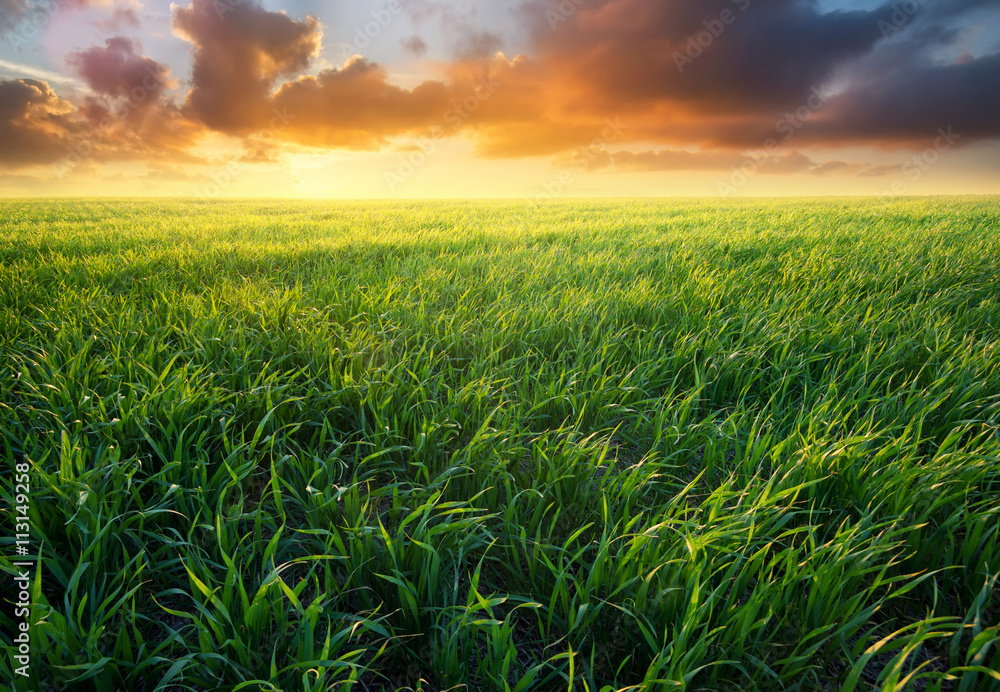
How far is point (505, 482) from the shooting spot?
1506mm

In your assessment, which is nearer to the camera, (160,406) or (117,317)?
(160,406)

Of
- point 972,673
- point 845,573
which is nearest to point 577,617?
point 845,573

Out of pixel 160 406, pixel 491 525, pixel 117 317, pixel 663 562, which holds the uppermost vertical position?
pixel 117 317

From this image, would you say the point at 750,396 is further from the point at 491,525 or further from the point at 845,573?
the point at 491,525

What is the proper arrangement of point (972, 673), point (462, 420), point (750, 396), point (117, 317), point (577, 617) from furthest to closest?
point (117, 317)
point (750, 396)
point (462, 420)
point (577, 617)
point (972, 673)

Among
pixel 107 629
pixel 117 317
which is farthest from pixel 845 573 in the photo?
pixel 117 317

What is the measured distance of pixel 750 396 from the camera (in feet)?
7.27

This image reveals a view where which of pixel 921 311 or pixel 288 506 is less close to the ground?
pixel 921 311

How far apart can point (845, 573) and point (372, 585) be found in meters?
1.27

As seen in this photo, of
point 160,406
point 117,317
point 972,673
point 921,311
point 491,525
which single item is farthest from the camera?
point 921,311

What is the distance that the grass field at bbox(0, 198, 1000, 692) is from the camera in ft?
3.37

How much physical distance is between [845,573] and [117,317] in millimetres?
3702

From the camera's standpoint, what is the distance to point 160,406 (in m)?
1.68

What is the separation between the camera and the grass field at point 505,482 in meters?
1.03
